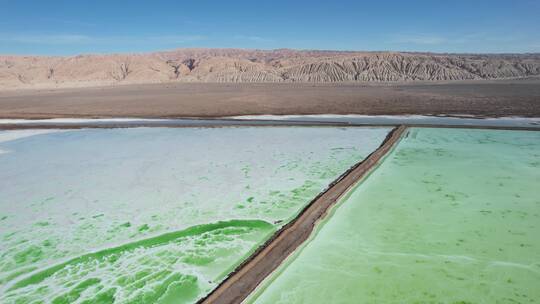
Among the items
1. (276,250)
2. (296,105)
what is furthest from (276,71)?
(276,250)

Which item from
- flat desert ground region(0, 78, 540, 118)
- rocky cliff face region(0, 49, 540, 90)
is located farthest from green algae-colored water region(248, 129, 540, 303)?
rocky cliff face region(0, 49, 540, 90)

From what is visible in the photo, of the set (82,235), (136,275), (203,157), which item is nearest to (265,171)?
(203,157)

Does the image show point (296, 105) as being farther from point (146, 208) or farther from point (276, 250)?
point (276, 250)

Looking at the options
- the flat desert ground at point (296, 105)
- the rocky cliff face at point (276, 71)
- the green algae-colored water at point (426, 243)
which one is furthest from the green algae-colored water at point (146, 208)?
the rocky cliff face at point (276, 71)

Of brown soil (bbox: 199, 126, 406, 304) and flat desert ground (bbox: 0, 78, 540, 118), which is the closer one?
brown soil (bbox: 199, 126, 406, 304)

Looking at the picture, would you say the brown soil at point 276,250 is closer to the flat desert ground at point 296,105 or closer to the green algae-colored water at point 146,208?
the green algae-colored water at point 146,208

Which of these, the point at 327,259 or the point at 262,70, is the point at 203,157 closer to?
the point at 327,259

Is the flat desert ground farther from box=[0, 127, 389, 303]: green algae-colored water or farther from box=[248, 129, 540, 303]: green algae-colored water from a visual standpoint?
box=[248, 129, 540, 303]: green algae-colored water
